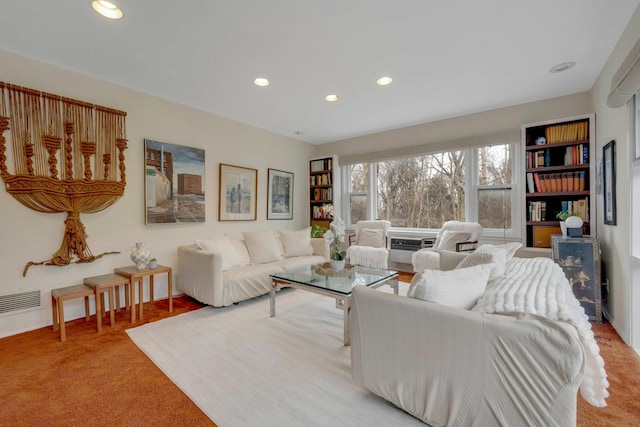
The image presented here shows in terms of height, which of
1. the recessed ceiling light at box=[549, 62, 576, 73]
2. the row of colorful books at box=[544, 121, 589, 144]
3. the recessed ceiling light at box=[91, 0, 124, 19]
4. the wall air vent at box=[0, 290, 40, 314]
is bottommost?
the wall air vent at box=[0, 290, 40, 314]

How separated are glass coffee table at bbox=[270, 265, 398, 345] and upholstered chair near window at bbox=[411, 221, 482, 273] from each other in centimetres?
102

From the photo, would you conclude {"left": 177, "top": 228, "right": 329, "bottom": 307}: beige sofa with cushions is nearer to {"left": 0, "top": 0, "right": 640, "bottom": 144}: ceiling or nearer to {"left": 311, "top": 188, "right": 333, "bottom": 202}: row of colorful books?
{"left": 311, "top": 188, "right": 333, "bottom": 202}: row of colorful books

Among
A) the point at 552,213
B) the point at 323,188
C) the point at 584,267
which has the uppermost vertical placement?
the point at 323,188

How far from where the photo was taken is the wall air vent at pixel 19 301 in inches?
96.1

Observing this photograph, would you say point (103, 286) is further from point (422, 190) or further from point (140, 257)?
point (422, 190)

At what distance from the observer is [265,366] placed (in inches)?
77.3

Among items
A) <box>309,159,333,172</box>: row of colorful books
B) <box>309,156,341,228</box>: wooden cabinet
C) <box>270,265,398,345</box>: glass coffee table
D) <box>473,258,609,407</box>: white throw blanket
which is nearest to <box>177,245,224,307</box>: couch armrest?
<box>270,265,398,345</box>: glass coffee table

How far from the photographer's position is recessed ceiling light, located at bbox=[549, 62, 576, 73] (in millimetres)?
2717

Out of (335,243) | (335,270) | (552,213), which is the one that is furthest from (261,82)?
(552,213)

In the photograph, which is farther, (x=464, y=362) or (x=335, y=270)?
(x=335, y=270)

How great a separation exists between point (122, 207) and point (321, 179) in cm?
337

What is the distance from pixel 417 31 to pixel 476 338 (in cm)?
221

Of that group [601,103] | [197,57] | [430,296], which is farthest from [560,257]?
[197,57]

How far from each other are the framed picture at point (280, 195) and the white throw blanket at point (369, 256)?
1.46 metres
